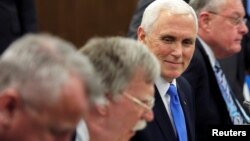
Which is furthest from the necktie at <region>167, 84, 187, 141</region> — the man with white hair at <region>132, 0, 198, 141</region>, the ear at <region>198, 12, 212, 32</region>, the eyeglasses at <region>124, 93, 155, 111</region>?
the ear at <region>198, 12, 212, 32</region>

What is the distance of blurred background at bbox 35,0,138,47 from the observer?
6.87 m

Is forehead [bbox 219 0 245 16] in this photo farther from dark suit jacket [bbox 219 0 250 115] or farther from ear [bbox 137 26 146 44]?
ear [bbox 137 26 146 44]

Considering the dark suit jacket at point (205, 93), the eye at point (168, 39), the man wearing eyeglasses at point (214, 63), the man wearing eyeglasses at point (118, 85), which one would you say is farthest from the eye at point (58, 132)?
the dark suit jacket at point (205, 93)

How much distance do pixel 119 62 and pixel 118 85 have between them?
0.07 metres

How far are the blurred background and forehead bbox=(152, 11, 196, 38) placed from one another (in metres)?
3.34

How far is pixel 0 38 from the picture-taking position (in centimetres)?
415

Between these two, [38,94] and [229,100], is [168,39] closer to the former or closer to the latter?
[229,100]

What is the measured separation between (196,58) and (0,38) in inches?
40.7

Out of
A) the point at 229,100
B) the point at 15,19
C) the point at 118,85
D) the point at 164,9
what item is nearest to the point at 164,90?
the point at 164,9

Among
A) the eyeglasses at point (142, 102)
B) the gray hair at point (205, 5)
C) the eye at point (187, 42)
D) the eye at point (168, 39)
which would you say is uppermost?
the eyeglasses at point (142, 102)

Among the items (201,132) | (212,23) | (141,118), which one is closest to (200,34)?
(212,23)

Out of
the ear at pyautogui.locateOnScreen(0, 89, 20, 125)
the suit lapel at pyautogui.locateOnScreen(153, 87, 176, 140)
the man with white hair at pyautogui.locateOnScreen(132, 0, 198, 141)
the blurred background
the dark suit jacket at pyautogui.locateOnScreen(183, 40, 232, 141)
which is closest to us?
the ear at pyautogui.locateOnScreen(0, 89, 20, 125)

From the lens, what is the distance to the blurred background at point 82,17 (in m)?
6.87

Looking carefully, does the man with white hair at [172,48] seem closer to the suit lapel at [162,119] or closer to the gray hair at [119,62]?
the suit lapel at [162,119]
